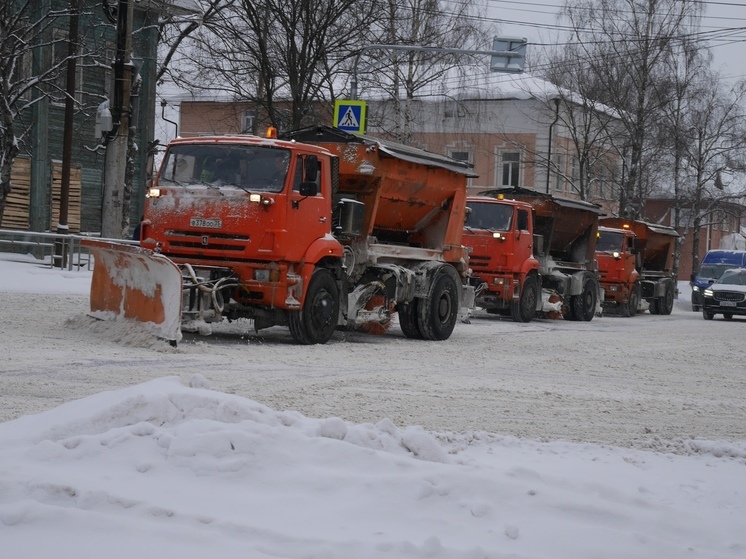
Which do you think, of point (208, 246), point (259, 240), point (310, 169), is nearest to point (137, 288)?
point (208, 246)

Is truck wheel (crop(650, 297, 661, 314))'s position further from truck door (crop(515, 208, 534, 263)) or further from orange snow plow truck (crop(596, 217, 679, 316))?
truck door (crop(515, 208, 534, 263))

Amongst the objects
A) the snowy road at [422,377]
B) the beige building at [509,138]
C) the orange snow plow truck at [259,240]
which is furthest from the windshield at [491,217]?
the beige building at [509,138]

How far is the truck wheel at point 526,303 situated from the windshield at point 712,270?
1768 centimetres

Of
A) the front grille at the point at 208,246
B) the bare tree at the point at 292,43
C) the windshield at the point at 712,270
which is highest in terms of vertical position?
the bare tree at the point at 292,43

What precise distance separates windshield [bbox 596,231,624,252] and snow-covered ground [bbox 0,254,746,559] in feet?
69.5

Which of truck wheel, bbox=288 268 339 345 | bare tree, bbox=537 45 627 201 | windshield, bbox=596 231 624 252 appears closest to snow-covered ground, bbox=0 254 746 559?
truck wheel, bbox=288 268 339 345

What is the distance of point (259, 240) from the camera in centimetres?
1297

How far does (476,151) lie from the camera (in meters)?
52.0

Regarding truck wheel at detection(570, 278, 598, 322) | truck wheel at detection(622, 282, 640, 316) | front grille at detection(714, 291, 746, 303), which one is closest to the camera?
truck wheel at detection(570, 278, 598, 322)

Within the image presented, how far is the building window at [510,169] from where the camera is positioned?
5209 cm

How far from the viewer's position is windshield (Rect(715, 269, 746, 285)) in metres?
32.0

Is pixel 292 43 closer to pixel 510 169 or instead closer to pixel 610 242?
pixel 610 242

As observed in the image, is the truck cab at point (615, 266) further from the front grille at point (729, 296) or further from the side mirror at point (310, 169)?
the side mirror at point (310, 169)

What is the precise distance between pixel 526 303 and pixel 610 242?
8.42 m
